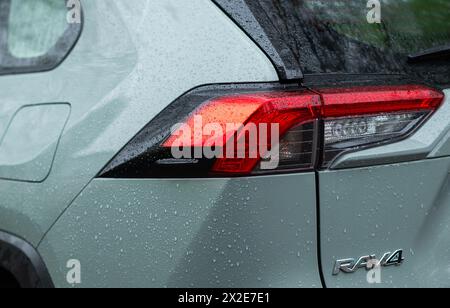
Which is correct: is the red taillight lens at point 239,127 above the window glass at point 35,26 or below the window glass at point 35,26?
below

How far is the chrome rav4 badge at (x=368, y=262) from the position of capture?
1793mm

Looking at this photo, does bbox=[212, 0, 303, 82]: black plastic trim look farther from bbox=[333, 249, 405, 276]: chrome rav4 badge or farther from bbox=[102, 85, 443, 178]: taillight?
bbox=[333, 249, 405, 276]: chrome rav4 badge

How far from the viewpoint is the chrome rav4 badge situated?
70.6 inches

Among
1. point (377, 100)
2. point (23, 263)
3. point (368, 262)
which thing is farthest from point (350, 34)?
point (23, 263)

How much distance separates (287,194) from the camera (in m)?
1.70

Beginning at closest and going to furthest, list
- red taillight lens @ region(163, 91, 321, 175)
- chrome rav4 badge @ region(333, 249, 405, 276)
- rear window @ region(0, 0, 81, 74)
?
red taillight lens @ region(163, 91, 321, 175) < chrome rav4 badge @ region(333, 249, 405, 276) < rear window @ region(0, 0, 81, 74)

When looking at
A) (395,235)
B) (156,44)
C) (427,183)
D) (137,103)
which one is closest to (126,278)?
(137,103)

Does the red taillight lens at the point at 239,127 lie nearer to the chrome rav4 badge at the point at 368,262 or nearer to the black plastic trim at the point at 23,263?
the chrome rav4 badge at the point at 368,262

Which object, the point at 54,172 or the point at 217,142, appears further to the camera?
the point at 54,172

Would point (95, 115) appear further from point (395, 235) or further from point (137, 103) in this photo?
point (395, 235)

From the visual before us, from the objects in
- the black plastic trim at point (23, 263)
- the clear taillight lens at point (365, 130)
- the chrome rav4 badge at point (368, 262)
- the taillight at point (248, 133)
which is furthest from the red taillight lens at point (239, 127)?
the black plastic trim at point (23, 263)

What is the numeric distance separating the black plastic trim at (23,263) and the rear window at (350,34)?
2.77 ft

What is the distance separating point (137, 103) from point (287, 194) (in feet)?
1.46

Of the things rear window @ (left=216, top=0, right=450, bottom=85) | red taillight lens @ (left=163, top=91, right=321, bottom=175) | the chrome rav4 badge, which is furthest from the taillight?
the chrome rav4 badge
